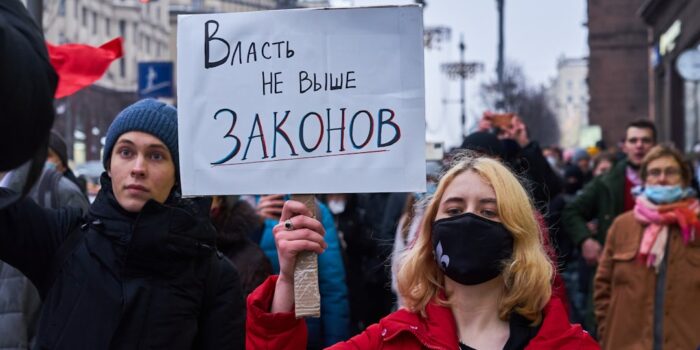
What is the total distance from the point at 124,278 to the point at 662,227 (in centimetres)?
424

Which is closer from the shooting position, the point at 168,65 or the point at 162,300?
the point at 162,300

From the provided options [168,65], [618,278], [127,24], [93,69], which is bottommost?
[618,278]

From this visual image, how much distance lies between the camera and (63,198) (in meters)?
5.01

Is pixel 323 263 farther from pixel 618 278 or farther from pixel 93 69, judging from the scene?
pixel 618 278

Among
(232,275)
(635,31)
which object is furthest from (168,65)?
(635,31)

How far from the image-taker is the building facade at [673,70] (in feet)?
74.0

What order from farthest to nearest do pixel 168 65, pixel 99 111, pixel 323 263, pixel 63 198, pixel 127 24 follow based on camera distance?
pixel 127 24
pixel 99 111
pixel 168 65
pixel 323 263
pixel 63 198

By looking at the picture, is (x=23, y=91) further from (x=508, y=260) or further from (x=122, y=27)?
(x=122, y=27)

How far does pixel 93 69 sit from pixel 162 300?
212 cm

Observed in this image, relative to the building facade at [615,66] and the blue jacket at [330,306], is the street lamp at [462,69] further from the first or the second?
the blue jacket at [330,306]

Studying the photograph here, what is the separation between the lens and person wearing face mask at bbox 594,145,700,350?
252 inches

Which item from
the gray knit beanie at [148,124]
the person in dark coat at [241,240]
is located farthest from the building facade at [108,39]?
the gray knit beanie at [148,124]

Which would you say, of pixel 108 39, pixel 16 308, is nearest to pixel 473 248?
pixel 16 308

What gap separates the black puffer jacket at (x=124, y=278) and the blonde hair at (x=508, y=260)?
2.22 feet
